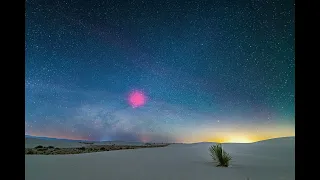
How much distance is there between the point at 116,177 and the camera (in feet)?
17.6
